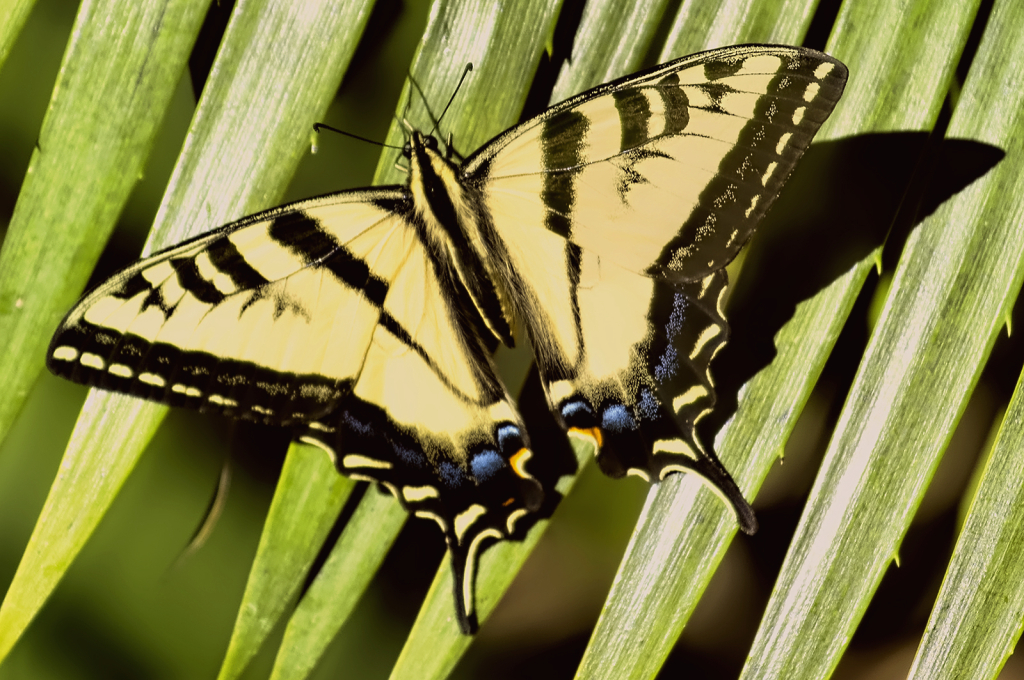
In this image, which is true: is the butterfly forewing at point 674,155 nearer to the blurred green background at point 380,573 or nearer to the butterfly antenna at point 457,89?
the butterfly antenna at point 457,89

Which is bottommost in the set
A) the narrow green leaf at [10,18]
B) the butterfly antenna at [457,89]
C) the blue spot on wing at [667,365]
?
the blue spot on wing at [667,365]

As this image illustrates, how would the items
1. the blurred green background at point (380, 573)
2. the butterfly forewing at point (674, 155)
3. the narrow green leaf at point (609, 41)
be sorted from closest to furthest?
1. the butterfly forewing at point (674, 155)
2. the narrow green leaf at point (609, 41)
3. the blurred green background at point (380, 573)

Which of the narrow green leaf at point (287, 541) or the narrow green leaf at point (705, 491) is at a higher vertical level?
the narrow green leaf at point (705, 491)

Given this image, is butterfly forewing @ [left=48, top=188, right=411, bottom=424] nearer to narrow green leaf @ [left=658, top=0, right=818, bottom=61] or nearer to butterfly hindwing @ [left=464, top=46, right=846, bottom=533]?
butterfly hindwing @ [left=464, top=46, right=846, bottom=533]

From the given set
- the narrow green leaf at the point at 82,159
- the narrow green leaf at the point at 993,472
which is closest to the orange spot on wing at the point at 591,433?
the narrow green leaf at the point at 993,472

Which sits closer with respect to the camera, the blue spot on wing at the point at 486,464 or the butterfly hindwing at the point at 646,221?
the butterfly hindwing at the point at 646,221

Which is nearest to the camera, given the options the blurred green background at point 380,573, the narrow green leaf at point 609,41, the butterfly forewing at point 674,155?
the butterfly forewing at point 674,155
